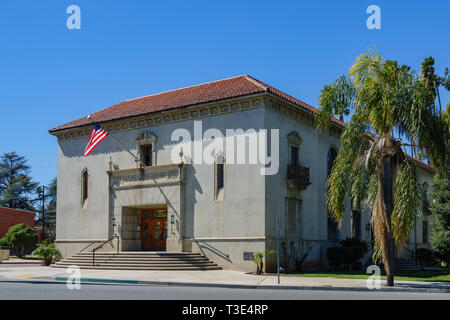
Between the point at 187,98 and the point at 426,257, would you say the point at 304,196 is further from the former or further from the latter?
the point at 426,257

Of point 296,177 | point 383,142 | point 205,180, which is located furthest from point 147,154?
point 383,142

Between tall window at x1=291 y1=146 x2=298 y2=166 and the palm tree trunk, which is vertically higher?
tall window at x1=291 y1=146 x2=298 y2=166

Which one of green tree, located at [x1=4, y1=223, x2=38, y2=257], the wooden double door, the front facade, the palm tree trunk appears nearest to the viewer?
the palm tree trunk

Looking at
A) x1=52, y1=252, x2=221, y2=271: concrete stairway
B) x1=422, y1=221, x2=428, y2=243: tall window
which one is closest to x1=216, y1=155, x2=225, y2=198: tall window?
x1=52, y1=252, x2=221, y2=271: concrete stairway

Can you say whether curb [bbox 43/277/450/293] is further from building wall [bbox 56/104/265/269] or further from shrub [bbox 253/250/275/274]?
building wall [bbox 56/104/265/269]

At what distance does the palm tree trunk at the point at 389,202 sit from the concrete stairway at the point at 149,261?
10090 millimetres

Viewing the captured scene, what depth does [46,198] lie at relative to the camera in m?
85.1

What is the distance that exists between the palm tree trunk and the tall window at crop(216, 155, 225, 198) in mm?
10122

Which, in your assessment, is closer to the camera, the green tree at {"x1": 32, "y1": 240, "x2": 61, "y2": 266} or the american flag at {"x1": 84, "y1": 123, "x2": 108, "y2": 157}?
the american flag at {"x1": 84, "y1": 123, "x2": 108, "y2": 157}

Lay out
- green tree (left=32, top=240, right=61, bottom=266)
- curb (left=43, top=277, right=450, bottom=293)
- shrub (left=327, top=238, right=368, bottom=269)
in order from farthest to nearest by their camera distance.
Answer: green tree (left=32, top=240, right=61, bottom=266) → shrub (left=327, top=238, right=368, bottom=269) → curb (left=43, top=277, right=450, bottom=293)

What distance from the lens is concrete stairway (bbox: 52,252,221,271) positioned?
25781 millimetres
